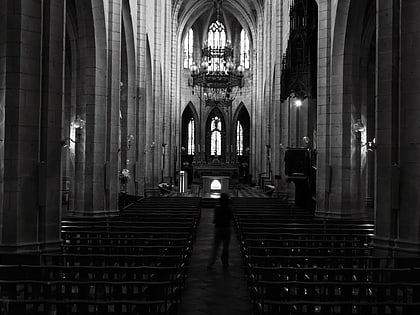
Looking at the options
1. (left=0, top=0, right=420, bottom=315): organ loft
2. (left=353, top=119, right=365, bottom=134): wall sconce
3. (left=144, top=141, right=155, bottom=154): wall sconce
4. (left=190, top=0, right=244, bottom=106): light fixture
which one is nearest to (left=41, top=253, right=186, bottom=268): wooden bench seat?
(left=0, top=0, right=420, bottom=315): organ loft

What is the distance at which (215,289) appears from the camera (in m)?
10.0

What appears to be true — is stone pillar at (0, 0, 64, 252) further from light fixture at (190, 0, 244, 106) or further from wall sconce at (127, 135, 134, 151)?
light fixture at (190, 0, 244, 106)

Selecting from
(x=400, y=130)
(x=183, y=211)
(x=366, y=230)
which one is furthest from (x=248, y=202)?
(x=400, y=130)

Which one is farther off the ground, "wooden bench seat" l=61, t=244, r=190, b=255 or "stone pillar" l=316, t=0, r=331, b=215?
"stone pillar" l=316, t=0, r=331, b=215

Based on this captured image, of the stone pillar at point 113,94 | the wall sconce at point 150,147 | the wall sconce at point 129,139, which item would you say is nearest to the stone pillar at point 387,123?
the stone pillar at point 113,94

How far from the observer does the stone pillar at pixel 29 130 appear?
10555 millimetres

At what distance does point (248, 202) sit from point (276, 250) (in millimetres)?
13556

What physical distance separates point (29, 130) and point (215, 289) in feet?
16.8

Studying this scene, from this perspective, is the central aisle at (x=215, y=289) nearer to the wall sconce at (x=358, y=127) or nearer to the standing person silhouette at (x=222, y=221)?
the standing person silhouette at (x=222, y=221)

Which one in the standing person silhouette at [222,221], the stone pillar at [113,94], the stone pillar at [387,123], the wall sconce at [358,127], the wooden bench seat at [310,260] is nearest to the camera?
the wooden bench seat at [310,260]

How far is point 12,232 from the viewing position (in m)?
10.4

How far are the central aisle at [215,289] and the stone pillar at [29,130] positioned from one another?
3351 mm

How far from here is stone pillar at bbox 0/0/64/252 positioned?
416 inches

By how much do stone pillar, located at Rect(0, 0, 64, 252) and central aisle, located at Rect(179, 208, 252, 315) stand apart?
3351mm
